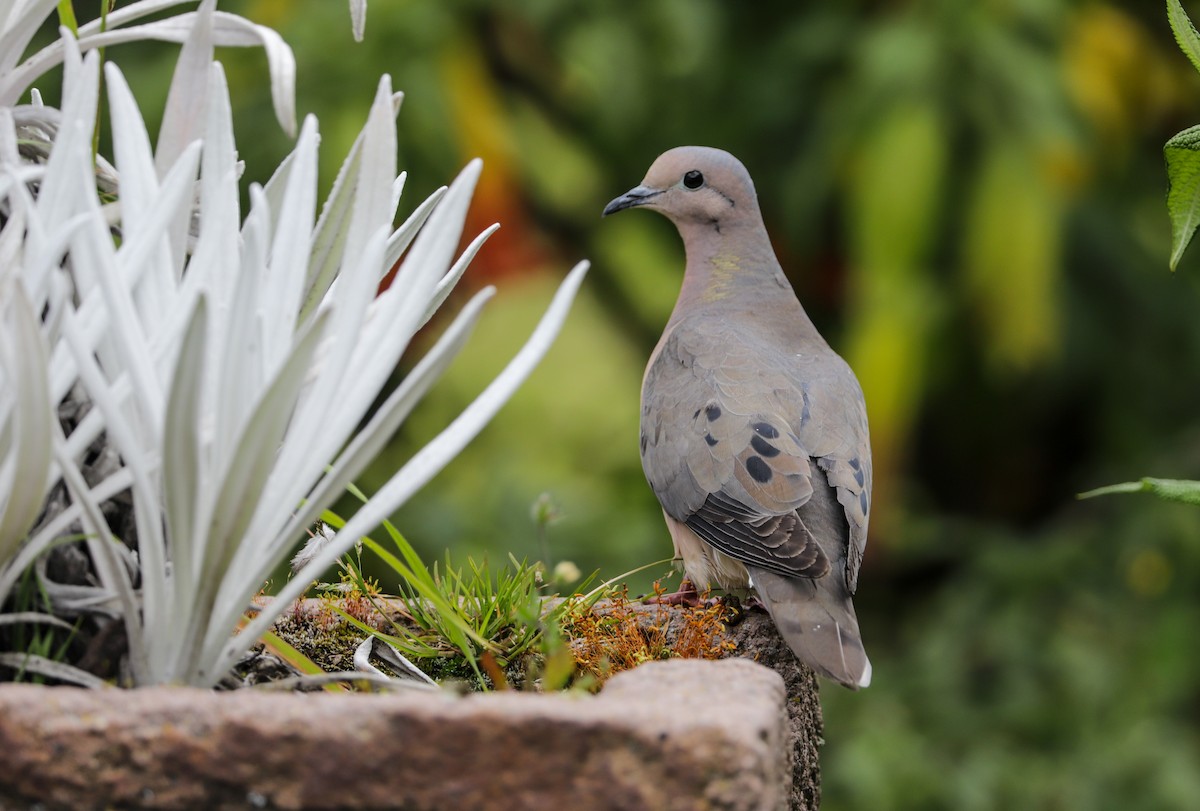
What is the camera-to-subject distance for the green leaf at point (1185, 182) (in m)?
2.00

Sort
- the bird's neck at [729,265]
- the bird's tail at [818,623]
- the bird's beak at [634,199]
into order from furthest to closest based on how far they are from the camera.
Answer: the bird's beak at [634,199]
the bird's neck at [729,265]
the bird's tail at [818,623]

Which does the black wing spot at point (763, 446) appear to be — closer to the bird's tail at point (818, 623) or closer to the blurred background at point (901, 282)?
the bird's tail at point (818, 623)

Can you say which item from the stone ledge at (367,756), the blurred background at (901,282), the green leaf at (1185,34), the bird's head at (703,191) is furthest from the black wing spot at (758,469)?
the blurred background at (901,282)

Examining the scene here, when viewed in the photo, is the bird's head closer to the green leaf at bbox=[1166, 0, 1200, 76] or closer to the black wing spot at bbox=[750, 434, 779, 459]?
the black wing spot at bbox=[750, 434, 779, 459]

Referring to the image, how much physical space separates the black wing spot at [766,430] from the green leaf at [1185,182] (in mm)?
1062

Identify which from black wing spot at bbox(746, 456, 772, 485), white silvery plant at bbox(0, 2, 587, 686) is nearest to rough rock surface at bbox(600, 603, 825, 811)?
black wing spot at bbox(746, 456, 772, 485)

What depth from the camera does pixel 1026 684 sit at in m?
5.52

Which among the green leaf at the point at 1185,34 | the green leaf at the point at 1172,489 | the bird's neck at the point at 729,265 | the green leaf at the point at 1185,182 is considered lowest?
the bird's neck at the point at 729,265

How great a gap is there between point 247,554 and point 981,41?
4.89 m

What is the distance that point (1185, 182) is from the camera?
2.02 metres

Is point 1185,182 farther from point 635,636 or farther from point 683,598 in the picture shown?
point 683,598

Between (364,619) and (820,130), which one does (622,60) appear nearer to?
(820,130)

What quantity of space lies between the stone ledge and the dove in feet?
3.66

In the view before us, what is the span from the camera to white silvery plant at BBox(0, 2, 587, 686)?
4.87 feet
